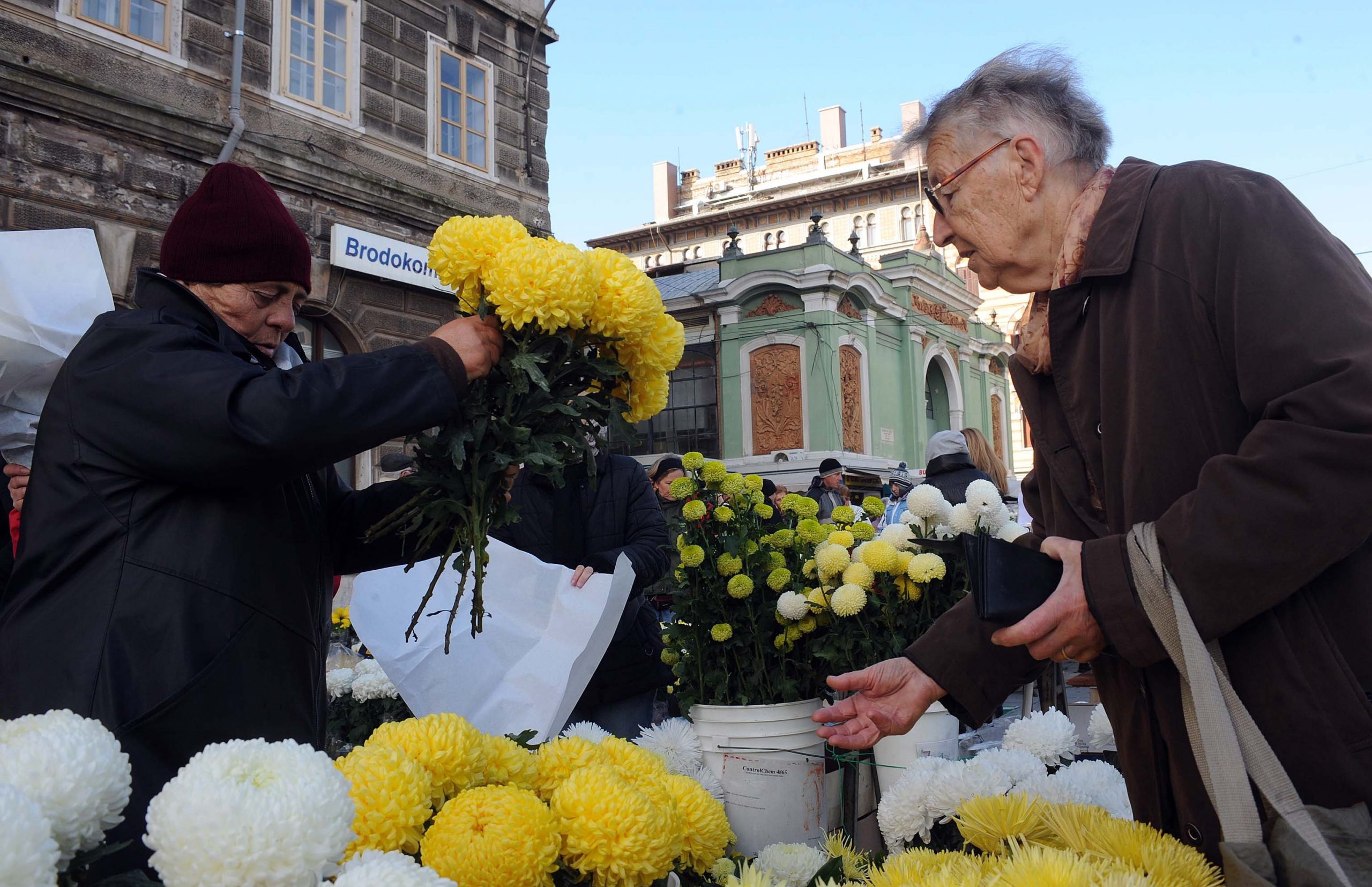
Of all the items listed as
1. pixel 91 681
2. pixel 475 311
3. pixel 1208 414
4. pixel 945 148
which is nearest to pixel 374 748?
pixel 91 681

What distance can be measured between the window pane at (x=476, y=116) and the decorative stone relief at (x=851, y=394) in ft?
37.7

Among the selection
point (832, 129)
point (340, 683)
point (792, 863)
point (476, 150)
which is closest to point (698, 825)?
point (792, 863)

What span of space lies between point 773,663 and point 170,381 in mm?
1515

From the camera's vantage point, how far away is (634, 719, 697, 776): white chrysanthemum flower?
204 centimetres

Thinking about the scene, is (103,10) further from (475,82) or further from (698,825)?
(698,825)

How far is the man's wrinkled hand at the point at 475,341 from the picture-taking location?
4.91 feet

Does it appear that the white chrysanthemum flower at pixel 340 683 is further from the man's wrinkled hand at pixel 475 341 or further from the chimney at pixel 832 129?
the chimney at pixel 832 129

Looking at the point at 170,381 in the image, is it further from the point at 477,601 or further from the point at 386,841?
the point at 386,841

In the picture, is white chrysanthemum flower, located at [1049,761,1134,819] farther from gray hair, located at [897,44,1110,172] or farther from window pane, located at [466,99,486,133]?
window pane, located at [466,99,486,133]

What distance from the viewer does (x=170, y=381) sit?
1.42m

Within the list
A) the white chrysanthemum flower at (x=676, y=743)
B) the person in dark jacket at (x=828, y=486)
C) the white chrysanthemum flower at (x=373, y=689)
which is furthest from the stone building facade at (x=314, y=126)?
the white chrysanthemum flower at (x=676, y=743)

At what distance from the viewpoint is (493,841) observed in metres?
0.92

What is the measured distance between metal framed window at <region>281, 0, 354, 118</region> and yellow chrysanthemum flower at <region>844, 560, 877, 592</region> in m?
7.95

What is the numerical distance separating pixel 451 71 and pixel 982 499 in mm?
9166
